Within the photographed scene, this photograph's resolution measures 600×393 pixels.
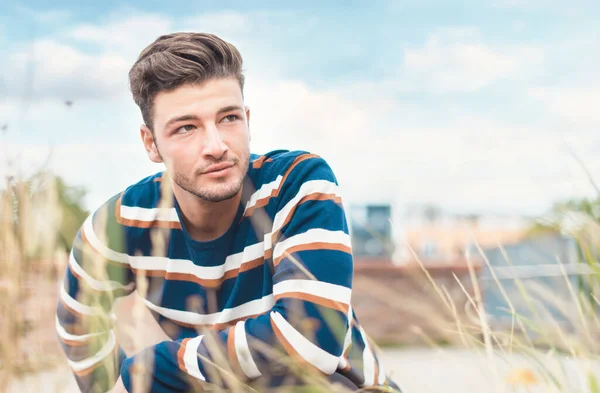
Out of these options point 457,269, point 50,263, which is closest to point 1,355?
point 50,263

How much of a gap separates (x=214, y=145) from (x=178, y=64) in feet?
1.06

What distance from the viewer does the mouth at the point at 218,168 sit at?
176cm

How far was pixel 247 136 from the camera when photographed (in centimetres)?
184

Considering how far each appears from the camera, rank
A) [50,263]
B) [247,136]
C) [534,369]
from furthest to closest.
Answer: [247,136] < [50,263] < [534,369]

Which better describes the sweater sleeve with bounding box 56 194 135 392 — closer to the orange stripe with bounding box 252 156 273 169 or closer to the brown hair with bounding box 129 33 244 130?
the brown hair with bounding box 129 33 244 130

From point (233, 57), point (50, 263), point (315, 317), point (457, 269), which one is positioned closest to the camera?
point (50, 263)

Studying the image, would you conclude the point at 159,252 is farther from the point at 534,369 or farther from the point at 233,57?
the point at 534,369

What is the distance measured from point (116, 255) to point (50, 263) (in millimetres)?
757

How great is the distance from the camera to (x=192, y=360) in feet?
4.96

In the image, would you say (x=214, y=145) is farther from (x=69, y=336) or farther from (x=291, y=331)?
(x=69, y=336)

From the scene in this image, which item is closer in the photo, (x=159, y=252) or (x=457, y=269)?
(x=159, y=252)

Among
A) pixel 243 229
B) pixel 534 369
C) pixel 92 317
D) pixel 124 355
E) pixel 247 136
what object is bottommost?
pixel 124 355

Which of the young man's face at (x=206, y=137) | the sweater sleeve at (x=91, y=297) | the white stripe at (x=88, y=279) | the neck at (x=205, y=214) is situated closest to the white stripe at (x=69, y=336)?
the sweater sleeve at (x=91, y=297)

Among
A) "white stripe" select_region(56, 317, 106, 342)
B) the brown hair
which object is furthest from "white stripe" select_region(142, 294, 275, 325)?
the brown hair
